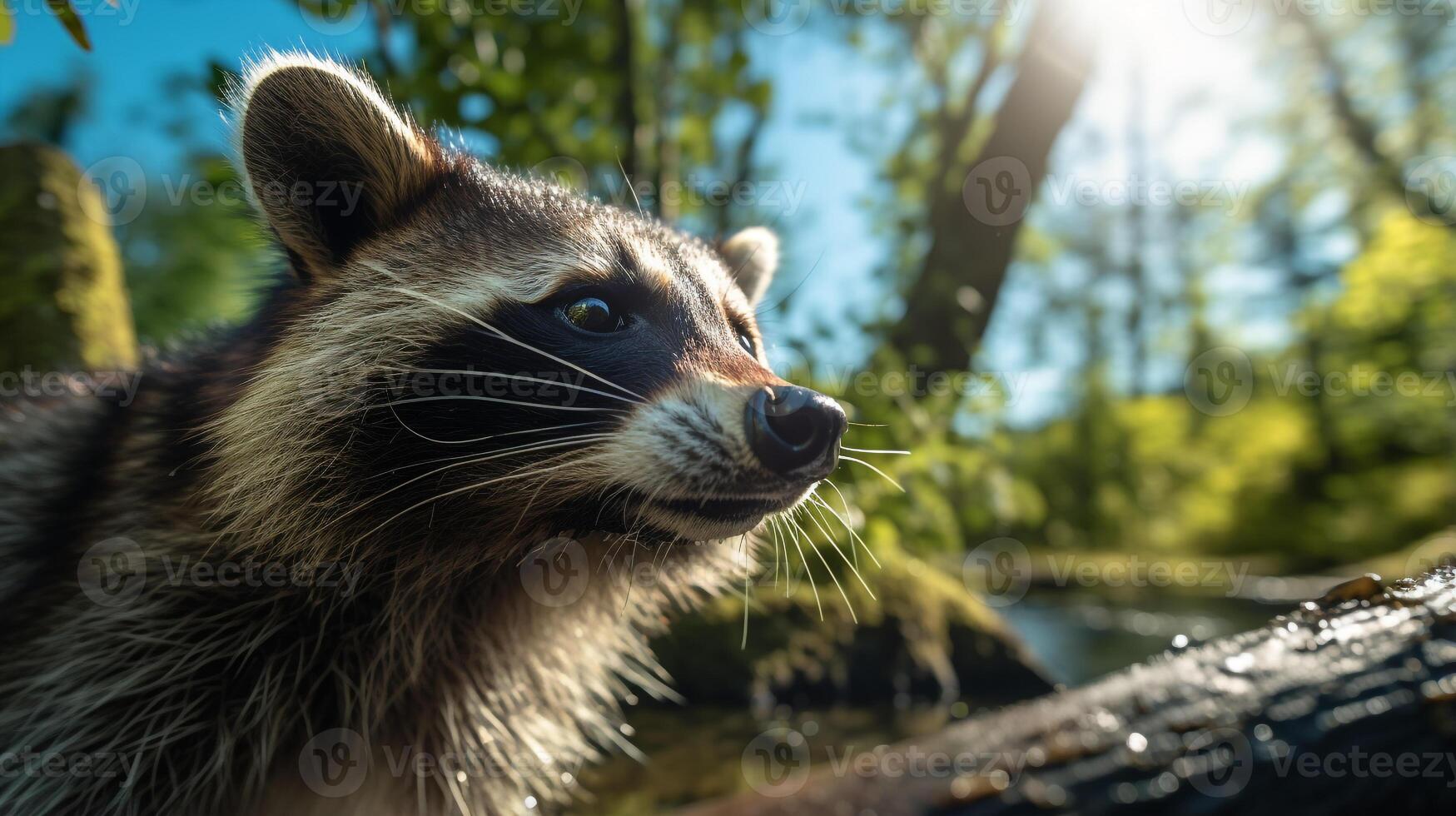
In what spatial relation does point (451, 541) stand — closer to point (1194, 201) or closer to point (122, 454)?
point (122, 454)

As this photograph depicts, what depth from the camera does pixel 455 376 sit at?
2266 mm

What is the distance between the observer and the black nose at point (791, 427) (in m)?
1.99

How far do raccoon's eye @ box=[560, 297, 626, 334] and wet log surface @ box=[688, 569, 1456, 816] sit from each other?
1353 mm

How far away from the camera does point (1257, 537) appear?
752 inches

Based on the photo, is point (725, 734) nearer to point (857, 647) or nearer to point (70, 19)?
point (857, 647)

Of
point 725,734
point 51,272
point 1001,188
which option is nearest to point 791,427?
point 725,734

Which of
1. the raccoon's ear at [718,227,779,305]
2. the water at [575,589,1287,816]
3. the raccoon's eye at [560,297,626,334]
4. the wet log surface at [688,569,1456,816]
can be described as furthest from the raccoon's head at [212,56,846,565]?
the water at [575,589,1287,816]

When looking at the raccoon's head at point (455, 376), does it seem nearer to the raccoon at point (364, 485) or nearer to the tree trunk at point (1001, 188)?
the raccoon at point (364, 485)

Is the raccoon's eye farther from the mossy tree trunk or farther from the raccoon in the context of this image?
the mossy tree trunk

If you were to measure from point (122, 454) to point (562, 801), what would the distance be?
78.2 inches

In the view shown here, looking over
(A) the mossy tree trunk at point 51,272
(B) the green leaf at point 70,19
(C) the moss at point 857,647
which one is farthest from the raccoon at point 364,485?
(A) the mossy tree trunk at point 51,272

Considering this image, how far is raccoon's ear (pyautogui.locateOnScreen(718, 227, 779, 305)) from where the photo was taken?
3.57 meters

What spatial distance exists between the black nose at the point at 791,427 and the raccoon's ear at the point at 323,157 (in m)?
1.37

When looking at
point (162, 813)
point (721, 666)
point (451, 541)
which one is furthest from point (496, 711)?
point (721, 666)
